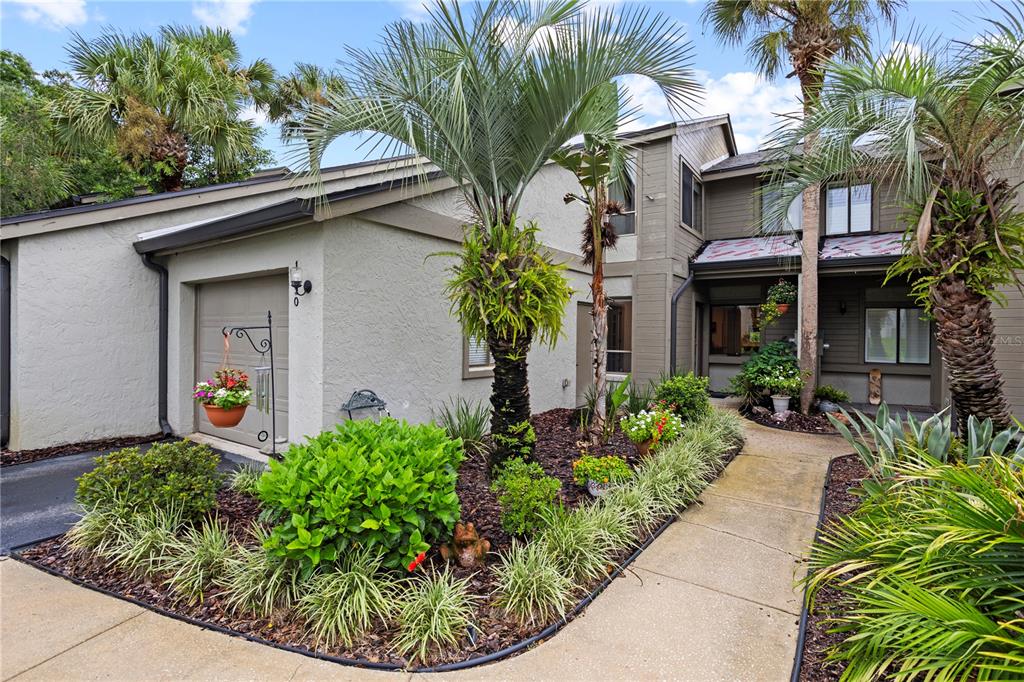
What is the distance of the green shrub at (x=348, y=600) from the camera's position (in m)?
2.78

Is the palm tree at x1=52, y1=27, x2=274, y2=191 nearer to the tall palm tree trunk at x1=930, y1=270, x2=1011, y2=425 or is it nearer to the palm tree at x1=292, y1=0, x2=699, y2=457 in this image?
the palm tree at x1=292, y1=0, x2=699, y2=457

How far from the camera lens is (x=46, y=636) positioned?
2.83 meters

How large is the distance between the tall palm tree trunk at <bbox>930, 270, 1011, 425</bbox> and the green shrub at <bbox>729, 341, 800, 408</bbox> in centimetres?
383

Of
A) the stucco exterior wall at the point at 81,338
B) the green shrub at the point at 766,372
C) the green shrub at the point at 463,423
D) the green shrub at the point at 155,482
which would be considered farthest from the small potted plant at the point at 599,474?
the stucco exterior wall at the point at 81,338

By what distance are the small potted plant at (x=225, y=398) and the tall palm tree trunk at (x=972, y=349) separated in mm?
7457

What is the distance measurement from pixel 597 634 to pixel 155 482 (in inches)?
144

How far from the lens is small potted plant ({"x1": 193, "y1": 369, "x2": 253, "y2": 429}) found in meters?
4.77

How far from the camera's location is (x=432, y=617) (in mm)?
2797

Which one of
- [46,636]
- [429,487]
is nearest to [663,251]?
[429,487]

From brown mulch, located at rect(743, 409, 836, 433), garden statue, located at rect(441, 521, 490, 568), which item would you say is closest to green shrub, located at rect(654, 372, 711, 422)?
brown mulch, located at rect(743, 409, 836, 433)

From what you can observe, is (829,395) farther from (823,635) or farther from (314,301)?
(314,301)

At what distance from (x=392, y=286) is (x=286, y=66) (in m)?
12.8

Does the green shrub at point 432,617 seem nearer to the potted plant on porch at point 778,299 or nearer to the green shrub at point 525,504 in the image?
the green shrub at point 525,504

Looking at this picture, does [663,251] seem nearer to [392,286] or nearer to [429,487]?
[392,286]
